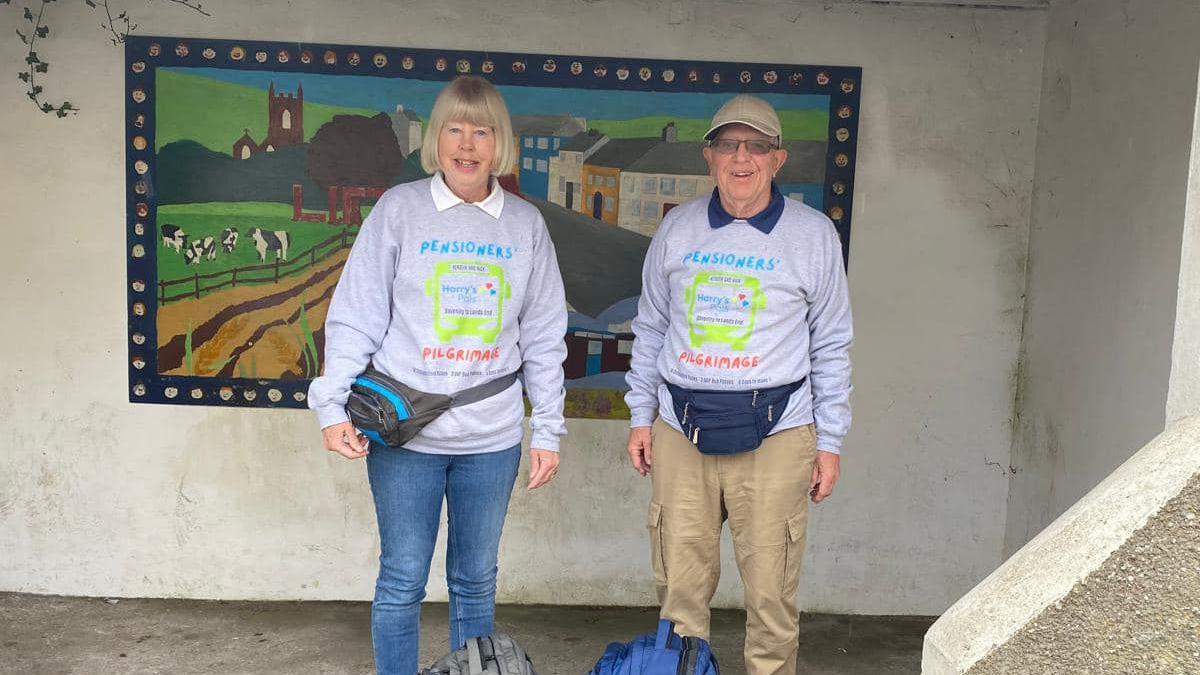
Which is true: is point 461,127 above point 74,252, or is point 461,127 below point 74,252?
above

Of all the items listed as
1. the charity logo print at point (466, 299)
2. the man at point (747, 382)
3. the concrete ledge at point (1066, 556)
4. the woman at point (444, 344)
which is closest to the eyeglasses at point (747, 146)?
the man at point (747, 382)

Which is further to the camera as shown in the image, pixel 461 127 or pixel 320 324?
pixel 320 324

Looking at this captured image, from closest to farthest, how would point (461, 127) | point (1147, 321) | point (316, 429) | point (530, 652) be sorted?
point (461, 127) < point (1147, 321) < point (530, 652) < point (316, 429)

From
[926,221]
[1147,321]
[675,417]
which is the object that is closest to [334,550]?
[675,417]

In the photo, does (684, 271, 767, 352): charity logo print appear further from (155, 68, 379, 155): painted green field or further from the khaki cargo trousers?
(155, 68, 379, 155): painted green field

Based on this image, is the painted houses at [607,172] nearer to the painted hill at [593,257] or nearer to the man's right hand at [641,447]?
the painted hill at [593,257]

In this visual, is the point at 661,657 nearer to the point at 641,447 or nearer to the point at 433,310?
the point at 641,447

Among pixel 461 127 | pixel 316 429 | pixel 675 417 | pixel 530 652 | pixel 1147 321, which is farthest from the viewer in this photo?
pixel 316 429

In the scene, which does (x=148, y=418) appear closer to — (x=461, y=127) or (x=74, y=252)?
(x=74, y=252)

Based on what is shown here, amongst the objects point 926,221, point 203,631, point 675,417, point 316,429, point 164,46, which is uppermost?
point 164,46

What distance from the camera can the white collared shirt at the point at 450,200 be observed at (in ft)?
8.98

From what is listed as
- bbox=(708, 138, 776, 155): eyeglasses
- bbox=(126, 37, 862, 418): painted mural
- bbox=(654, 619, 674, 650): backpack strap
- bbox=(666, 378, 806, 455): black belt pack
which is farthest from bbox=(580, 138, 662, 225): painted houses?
bbox=(654, 619, 674, 650): backpack strap

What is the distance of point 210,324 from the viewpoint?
3.97 m

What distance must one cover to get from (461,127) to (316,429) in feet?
5.80
